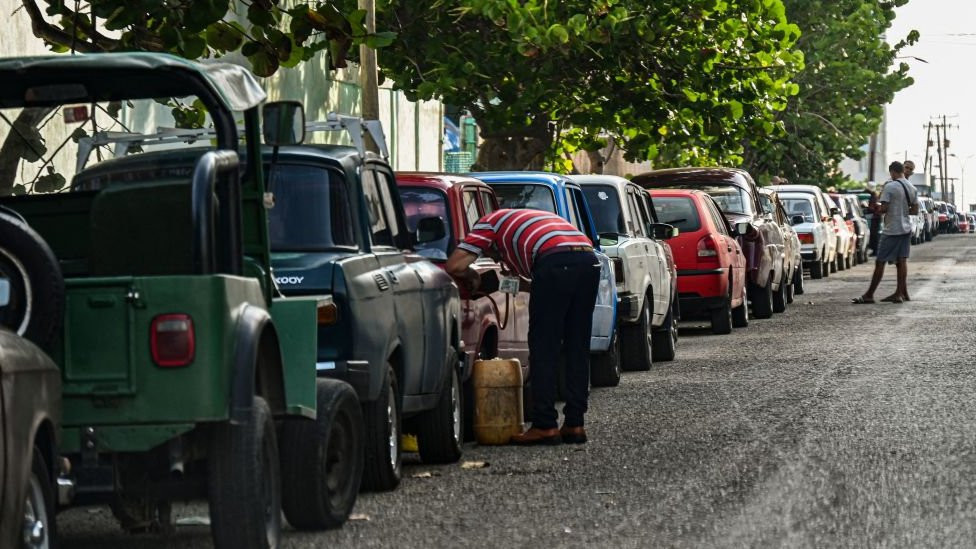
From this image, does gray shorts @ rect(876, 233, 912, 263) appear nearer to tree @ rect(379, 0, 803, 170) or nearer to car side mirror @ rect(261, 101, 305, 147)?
tree @ rect(379, 0, 803, 170)

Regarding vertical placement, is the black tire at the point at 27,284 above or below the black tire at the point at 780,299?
above

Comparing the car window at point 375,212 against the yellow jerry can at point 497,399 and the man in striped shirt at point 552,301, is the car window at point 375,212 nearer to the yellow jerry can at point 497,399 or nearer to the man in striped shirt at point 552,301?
the man in striped shirt at point 552,301

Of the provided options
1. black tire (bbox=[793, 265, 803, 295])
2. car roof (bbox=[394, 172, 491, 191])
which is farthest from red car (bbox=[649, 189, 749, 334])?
black tire (bbox=[793, 265, 803, 295])

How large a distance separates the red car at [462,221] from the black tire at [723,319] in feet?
29.6

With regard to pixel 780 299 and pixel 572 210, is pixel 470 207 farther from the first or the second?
pixel 780 299

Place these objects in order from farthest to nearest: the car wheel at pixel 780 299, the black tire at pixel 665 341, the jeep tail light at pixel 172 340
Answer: the car wheel at pixel 780 299 < the black tire at pixel 665 341 < the jeep tail light at pixel 172 340

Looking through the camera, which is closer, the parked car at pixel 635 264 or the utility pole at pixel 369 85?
the parked car at pixel 635 264

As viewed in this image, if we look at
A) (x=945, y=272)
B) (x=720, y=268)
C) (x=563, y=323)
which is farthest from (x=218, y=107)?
(x=945, y=272)

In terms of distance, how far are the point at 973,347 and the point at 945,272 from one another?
22.0m

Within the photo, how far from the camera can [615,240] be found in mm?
15359

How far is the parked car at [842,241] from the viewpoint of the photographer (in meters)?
41.3

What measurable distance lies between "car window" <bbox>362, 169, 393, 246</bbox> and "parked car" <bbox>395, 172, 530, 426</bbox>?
1.17 meters

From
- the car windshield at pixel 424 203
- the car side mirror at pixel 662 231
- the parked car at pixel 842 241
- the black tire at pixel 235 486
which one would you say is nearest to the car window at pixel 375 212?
the car windshield at pixel 424 203

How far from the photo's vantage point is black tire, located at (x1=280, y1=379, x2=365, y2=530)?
7.79 meters
